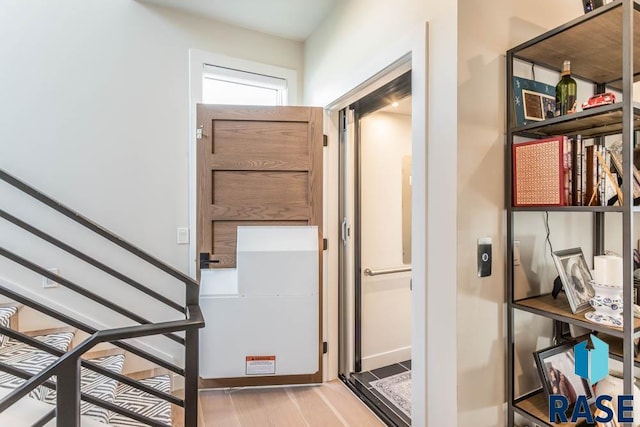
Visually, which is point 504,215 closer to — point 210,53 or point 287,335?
point 287,335

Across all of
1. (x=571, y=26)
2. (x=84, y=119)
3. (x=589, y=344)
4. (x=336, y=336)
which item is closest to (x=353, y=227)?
(x=336, y=336)

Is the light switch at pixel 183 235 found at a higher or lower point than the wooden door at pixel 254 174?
lower

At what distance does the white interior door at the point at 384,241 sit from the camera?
2.64 metres

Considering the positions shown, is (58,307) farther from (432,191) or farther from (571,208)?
(571,208)

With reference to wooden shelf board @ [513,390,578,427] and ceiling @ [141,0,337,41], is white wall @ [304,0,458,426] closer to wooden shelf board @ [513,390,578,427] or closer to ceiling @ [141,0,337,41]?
wooden shelf board @ [513,390,578,427]

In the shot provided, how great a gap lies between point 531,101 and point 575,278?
790 mm

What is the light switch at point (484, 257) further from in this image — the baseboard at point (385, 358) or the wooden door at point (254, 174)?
the baseboard at point (385, 358)

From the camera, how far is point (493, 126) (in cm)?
140

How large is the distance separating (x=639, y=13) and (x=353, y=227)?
174 centimetres

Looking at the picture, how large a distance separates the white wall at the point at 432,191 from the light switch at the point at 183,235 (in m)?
1.68

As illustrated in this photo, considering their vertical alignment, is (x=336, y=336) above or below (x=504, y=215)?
below

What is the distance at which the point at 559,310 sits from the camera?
1295 millimetres

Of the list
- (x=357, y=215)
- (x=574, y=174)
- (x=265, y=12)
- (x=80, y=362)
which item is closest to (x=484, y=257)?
(x=574, y=174)

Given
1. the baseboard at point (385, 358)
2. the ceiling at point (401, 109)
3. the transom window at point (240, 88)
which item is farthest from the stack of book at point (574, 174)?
the transom window at point (240, 88)
